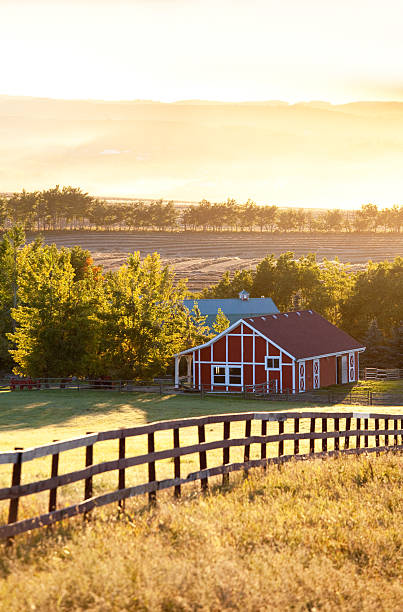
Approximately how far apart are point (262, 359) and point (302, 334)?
23.3 feet

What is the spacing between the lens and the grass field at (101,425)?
52.2 ft

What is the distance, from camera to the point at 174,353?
218 feet

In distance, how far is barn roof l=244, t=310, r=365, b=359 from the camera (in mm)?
64375

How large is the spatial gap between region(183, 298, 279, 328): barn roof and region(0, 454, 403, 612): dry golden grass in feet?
255

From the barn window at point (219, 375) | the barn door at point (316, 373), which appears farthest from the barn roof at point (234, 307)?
the barn door at point (316, 373)

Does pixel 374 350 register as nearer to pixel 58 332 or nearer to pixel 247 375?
pixel 247 375

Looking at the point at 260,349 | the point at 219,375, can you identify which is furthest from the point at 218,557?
the point at 219,375

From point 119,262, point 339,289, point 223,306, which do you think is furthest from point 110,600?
point 119,262

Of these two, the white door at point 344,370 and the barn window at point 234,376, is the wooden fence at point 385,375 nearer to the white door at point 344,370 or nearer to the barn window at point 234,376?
the white door at point 344,370

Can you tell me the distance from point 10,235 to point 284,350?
3507cm

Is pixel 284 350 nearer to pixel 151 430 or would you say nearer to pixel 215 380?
pixel 215 380

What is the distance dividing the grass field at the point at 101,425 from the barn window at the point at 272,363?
8441 millimetres

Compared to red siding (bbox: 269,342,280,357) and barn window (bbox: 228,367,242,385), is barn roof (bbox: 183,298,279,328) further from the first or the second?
red siding (bbox: 269,342,280,357)

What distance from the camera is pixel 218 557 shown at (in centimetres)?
1073
